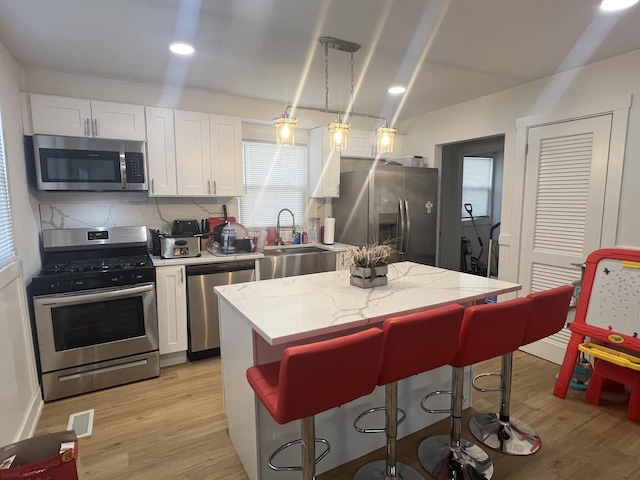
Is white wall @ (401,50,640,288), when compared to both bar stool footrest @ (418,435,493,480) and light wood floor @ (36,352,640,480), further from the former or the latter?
bar stool footrest @ (418,435,493,480)

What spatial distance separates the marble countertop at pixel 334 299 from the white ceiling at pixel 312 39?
156 cm

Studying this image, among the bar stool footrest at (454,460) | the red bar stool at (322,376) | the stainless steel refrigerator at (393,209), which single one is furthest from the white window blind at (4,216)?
the stainless steel refrigerator at (393,209)

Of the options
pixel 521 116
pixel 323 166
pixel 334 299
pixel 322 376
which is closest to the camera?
pixel 322 376

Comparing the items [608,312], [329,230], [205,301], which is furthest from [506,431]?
[329,230]

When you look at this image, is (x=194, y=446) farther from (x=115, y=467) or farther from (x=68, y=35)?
(x=68, y=35)

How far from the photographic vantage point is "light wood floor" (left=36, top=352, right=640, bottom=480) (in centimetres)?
195

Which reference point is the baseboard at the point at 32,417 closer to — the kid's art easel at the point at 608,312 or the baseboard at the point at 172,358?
the baseboard at the point at 172,358

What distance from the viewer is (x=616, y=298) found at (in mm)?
2500

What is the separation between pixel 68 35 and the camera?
2.27 m

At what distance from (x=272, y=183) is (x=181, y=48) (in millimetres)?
1888

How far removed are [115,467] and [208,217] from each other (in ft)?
7.61

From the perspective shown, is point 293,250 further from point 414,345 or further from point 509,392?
point 414,345

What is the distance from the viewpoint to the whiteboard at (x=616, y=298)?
2.42 meters

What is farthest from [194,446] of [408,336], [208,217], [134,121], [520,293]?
[520,293]
